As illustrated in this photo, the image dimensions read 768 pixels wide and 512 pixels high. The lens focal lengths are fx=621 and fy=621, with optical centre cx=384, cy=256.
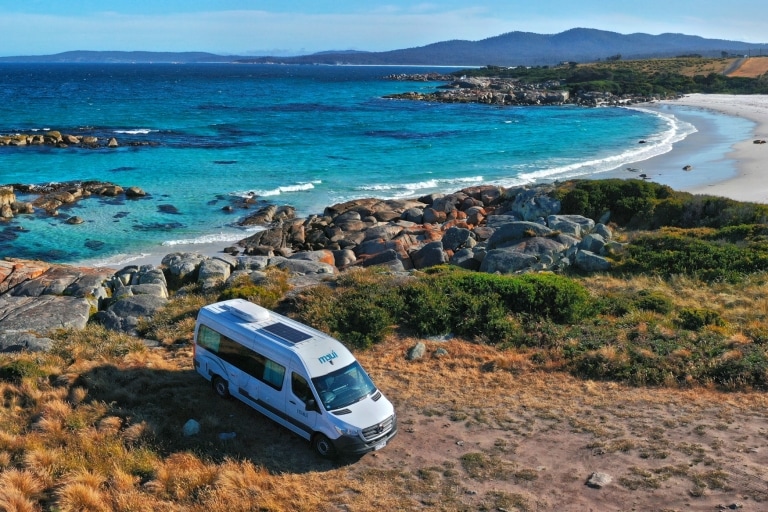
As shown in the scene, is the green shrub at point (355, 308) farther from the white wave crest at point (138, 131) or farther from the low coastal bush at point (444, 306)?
the white wave crest at point (138, 131)

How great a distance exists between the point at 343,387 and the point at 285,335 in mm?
1679

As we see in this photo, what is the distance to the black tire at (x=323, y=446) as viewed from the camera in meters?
11.2

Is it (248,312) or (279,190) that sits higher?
(248,312)

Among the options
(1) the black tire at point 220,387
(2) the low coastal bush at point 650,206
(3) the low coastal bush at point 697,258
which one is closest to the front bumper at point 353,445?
(1) the black tire at point 220,387

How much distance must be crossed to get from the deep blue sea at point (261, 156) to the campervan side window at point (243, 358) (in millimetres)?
18223

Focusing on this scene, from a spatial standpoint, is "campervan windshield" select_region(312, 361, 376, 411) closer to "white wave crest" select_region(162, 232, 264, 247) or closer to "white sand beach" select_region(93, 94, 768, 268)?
"white sand beach" select_region(93, 94, 768, 268)

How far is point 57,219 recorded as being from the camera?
3503 cm

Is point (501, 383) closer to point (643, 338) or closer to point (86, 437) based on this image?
point (643, 338)

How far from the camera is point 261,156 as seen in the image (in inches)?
2132

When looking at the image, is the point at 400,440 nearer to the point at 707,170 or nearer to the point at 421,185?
the point at 421,185

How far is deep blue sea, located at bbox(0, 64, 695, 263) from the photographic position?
1340 inches

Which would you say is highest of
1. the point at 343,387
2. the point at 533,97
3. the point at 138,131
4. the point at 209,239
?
the point at 533,97

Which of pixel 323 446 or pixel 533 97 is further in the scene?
pixel 533 97

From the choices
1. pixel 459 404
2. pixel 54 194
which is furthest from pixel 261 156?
pixel 459 404
